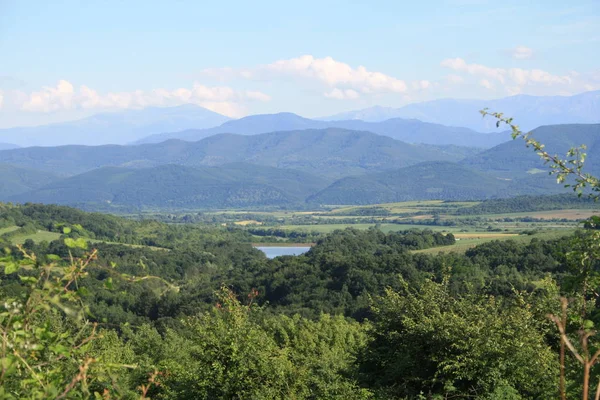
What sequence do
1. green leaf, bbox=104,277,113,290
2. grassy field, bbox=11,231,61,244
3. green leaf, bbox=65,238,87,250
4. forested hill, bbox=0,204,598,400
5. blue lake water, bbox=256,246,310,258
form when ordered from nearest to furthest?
green leaf, bbox=104,277,113,290
green leaf, bbox=65,238,87,250
forested hill, bbox=0,204,598,400
grassy field, bbox=11,231,61,244
blue lake water, bbox=256,246,310,258

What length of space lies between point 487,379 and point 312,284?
46.9 meters

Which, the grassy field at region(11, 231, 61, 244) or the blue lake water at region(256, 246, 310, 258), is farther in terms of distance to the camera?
the blue lake water at region(256, 246, 310, 258)

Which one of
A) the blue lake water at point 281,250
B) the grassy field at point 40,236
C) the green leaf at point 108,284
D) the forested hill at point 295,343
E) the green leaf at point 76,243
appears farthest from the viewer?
the blue lake water at point 281,250

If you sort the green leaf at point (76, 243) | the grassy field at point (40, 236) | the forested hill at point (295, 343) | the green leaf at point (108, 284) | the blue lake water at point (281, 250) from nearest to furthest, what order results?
the green leaf at point (108, 284), the green leaf at point (76, 243), the forested hill at point (295, 343), the grassy field at point (40, 236), the blue lake water at point (281, 250)

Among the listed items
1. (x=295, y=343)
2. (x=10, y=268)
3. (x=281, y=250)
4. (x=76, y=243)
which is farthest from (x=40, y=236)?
(x=10, y=268)

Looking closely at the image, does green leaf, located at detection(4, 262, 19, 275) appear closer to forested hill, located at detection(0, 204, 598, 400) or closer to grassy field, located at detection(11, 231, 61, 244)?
forested hill, located at detection(0, 204, 598, 400)

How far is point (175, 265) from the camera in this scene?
292 feet

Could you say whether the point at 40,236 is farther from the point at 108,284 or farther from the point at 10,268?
the point at 108,284

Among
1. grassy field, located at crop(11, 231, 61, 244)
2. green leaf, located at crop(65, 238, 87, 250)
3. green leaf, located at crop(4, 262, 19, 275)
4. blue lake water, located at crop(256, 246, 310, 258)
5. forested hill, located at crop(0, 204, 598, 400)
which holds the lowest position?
blue lake water, located at crop(256, 246, 310, 258)

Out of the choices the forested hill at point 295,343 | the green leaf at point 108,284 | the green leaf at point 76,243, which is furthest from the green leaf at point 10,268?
the green leaf at point 108,284

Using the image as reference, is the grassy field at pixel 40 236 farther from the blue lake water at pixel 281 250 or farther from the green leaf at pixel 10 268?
the green leaf at pixel 10 268

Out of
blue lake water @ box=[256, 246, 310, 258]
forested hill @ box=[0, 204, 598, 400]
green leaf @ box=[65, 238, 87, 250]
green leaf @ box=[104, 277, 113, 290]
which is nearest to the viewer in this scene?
green leaf @ box=[104, 277, 113, 290]

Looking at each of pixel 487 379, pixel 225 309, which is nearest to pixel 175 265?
pixel 225 309

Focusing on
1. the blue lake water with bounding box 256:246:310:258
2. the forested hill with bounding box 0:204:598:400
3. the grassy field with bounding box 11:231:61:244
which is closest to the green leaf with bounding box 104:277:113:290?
the forested hill with bounding box 0:204:598:400
